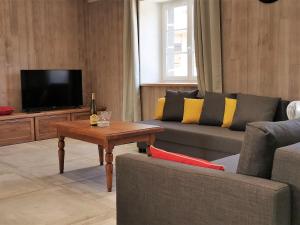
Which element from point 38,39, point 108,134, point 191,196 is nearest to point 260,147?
point 191,196

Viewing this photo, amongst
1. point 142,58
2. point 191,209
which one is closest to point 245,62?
point 142,58

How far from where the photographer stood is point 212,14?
15.5ft

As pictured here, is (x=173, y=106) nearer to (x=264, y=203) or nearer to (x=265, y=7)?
(x=265, y=7)

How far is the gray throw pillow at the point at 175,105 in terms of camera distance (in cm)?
476

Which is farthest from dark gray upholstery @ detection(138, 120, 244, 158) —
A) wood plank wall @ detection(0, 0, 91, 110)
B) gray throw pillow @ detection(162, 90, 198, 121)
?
wood plank wall @ detection(0, 0, 91, 110)

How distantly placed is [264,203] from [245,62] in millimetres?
3285

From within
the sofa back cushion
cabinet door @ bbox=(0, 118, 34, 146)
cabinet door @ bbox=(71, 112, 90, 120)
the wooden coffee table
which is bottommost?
cabinet door @ bbox=(0, 118, 34, 146)

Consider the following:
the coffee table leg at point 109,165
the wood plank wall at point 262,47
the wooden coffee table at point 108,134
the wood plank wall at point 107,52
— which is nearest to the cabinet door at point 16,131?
the wood plank wall at point 107,52

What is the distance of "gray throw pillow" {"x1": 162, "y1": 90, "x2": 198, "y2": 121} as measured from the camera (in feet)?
15.6

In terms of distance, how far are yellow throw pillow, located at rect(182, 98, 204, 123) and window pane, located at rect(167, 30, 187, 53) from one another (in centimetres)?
130

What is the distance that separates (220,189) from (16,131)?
15.2 feet

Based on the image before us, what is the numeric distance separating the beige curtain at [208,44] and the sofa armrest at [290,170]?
126 inches

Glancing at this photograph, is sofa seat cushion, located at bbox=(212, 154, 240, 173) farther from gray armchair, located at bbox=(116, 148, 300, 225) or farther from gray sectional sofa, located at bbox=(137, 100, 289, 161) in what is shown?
gray sectional sofa, located at bbox=(137, 100, 289, 161)

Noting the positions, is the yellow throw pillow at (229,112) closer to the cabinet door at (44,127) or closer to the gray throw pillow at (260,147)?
the gray throw pillow at (260,147)
